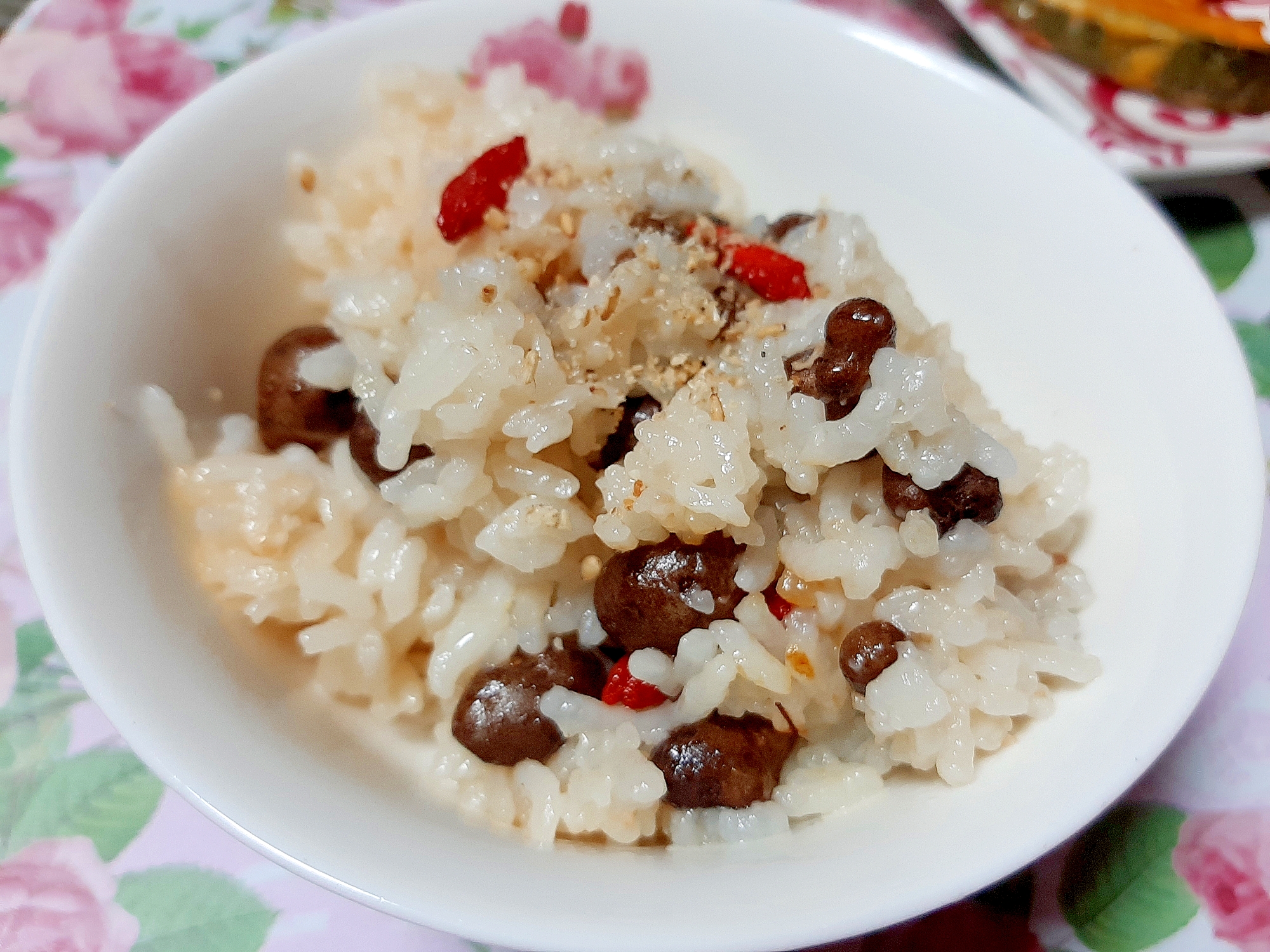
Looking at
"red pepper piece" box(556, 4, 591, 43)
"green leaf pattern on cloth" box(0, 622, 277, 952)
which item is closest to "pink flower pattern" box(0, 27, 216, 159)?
"red pepper piece" box(556, 4, 591, 43)

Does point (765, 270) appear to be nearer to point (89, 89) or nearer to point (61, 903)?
point (61, 903)

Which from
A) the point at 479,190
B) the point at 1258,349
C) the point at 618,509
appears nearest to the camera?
the point at 618,509

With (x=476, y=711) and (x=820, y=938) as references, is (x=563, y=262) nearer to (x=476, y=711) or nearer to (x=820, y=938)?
(x=476, y=711)

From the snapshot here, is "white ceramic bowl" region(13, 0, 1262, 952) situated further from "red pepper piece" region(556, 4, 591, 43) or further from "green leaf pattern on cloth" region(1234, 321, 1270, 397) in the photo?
"green leaf pattern on cloth" region(1234, 321, 1270, 397)

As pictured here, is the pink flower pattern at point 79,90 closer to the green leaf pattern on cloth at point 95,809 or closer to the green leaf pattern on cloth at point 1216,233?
the green leaf pattern on cloth at point 95,809

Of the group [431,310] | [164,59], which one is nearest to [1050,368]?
[431,310]

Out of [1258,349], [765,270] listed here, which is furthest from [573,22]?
[1258,349]

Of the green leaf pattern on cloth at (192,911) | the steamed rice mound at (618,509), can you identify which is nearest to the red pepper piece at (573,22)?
the steamed rice mound at (618,509)
